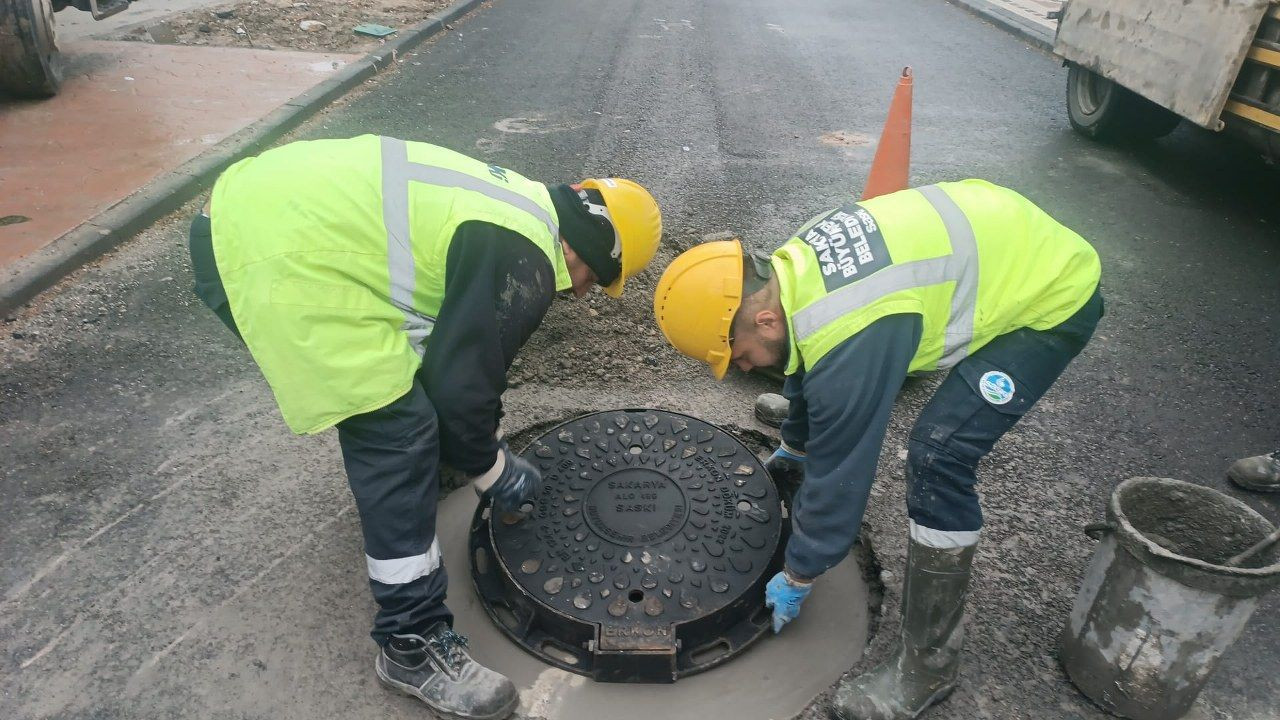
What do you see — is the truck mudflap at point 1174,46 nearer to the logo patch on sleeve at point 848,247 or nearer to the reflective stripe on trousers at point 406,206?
the logo patch on sleeve at point 848,247

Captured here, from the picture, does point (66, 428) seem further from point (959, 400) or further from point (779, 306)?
point (959, 400)

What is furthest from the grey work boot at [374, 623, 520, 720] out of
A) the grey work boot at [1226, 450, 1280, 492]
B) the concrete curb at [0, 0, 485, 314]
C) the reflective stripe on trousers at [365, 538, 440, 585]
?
the concrete curb at [0, 0, 485, 314]

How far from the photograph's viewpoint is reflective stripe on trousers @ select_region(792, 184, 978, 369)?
1.68 m

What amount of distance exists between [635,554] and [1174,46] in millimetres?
4470

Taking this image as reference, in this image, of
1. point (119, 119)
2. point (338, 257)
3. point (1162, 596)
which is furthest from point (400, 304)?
point (119, 119)

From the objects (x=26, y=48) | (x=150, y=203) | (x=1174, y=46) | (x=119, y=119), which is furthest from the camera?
(x=119, y=119)

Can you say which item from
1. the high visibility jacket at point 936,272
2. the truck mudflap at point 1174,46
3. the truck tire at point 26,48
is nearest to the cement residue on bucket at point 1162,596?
the high visibility jacket at point 936,272

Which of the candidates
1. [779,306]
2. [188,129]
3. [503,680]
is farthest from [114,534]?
[188,129]

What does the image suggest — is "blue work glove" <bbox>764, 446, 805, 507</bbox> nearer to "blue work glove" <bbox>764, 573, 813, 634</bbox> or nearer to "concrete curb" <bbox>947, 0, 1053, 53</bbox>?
"blue work glove" <bbox>764, 573, 813, 634</bbox>

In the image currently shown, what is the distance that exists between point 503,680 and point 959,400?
1.26 metres

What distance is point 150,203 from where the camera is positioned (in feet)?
13.3

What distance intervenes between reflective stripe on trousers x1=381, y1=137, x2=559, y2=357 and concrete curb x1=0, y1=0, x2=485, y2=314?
8.19 ft

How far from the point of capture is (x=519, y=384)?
3.01m

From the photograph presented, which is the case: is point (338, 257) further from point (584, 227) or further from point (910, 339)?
point (910, 339)
